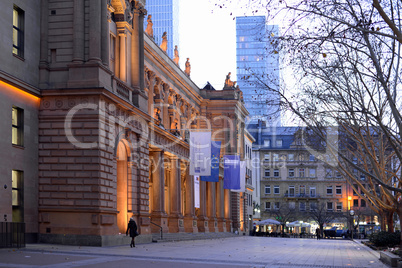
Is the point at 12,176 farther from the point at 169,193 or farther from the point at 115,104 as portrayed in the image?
the point at 169,193

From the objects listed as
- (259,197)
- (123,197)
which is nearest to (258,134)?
(259,197)

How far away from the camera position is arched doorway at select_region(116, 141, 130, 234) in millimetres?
34281

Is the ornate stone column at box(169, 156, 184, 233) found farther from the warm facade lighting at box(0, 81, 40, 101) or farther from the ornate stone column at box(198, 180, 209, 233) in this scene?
the warm facade lighting at box(0, 81, 40, 101)

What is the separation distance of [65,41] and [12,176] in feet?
25.6

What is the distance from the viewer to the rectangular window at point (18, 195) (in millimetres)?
27828

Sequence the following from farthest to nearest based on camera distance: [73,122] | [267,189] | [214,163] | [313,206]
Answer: [267,189]
[313,206]
[214,163]
[73,122]

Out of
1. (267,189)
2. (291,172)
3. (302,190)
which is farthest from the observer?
(291,172)

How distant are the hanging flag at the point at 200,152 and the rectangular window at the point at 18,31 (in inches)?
629

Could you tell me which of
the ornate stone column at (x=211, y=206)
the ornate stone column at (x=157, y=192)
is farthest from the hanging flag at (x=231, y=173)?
the ornate stone column at (x=211, y=206)

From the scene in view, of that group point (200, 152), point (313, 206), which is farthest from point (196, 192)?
point (313, 206)

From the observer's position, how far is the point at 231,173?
175 ft

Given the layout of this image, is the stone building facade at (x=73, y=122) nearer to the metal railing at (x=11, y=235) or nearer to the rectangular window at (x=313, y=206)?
the metal railing at (x=11, y=235)

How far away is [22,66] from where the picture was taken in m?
28.8

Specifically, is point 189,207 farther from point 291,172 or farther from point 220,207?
point 291,172
